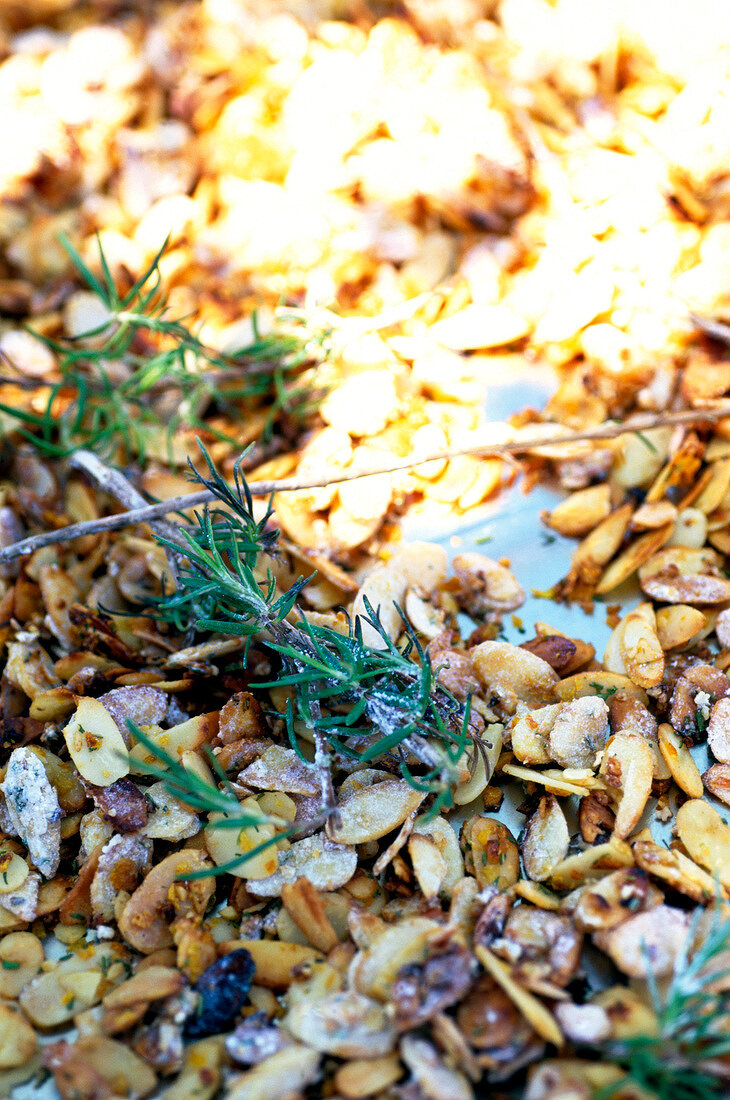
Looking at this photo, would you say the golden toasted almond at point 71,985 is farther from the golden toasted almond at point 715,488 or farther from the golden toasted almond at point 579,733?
the golden toasted almond at point 715,488

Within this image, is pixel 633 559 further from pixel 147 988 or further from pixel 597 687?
pixel 147 988

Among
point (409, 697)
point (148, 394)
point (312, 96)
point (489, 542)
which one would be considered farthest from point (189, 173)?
point (409, 697)

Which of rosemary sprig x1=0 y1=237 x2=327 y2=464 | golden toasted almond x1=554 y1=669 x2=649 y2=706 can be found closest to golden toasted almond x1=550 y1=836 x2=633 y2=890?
golden toasted almond x1=554 y1=669 x2=649 y2=706

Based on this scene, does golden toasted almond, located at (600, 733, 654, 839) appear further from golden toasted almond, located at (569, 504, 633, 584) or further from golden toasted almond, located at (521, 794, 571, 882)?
golden toasted almond, located at (569, 504, 633, 584)

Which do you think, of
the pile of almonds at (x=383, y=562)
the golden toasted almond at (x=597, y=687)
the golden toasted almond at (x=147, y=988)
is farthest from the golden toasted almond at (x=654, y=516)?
the golden toasted almond at (x=147, y=988)

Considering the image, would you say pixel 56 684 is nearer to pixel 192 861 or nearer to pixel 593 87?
pixel 192 861

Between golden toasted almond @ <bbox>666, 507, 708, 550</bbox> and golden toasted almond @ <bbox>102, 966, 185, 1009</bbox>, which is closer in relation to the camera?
golden toasted almond @ <bbox>102, 966, 185, 1009</bbox>
